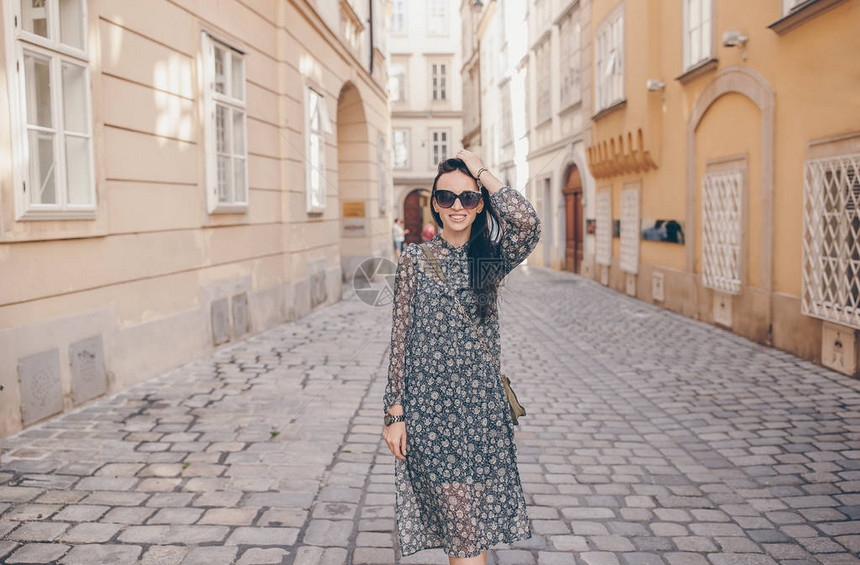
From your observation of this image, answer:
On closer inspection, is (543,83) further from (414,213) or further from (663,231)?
(414,213)

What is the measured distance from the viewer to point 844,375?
24.1 feet

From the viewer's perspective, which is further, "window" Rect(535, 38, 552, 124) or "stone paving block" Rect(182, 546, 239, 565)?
"window" Rect(535, 38, 552, 124)

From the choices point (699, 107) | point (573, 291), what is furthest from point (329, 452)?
point (573, 291)

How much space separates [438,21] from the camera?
1638 inches

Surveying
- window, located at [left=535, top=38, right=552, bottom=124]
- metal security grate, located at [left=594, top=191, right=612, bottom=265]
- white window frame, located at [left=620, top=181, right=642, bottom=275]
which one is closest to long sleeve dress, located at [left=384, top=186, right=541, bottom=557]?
white window frame, located at [left=620, top=181, right=642, bottom=275]

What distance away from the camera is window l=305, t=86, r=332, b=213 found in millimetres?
12594

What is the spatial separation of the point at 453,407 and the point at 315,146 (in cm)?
1139

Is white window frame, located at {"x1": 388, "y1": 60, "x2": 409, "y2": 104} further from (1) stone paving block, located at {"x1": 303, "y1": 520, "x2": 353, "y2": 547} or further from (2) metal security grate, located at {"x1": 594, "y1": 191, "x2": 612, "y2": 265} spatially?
(1) stone paving block, located at {"x1": 303, "y1": 520, "x2": 353, "y2": 547}

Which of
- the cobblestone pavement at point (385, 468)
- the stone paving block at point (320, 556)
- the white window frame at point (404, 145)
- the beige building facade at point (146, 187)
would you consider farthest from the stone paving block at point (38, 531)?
the white window frame at point (404, 145)

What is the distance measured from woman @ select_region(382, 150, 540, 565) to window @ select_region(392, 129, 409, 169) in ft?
131

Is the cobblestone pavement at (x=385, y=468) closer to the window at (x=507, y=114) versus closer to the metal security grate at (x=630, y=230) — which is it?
the metal security grate at (x=630, y=230)

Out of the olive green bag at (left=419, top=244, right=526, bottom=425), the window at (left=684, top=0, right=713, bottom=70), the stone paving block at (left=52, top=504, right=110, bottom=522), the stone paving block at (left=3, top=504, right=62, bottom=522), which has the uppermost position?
the window at (left=684, top=0, right=713, bottom=70)

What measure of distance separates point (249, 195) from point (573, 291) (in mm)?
8421

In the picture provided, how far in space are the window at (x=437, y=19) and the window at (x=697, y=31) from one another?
102ft
